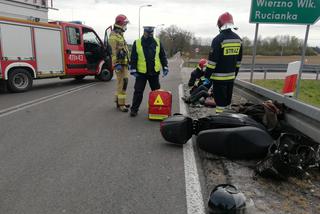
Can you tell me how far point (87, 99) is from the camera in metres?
8.71

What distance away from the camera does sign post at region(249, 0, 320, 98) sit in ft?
20.3

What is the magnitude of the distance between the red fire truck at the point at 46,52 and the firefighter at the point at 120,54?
171 inches

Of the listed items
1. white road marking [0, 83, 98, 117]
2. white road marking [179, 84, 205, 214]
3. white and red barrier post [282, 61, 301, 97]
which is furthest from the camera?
white road marking [0, 83, 98, 117]

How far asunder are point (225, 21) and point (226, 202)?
3.68 meters

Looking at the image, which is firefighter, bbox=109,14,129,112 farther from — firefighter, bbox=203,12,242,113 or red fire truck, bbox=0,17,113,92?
red fire truck, bbox=0,17,113,92

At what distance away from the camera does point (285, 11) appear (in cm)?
656

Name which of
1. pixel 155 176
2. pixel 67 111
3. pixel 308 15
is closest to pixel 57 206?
pixel 155 176

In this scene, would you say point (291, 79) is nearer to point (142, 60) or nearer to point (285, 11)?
point (285, 11)

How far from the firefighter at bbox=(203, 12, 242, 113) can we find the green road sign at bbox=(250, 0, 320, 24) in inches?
76.1

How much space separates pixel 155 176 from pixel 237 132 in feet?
3.90

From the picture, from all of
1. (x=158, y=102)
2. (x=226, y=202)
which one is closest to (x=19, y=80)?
(x=158, y=102)

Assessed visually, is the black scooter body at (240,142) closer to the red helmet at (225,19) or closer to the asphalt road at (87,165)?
the asphalt road at (87,165)

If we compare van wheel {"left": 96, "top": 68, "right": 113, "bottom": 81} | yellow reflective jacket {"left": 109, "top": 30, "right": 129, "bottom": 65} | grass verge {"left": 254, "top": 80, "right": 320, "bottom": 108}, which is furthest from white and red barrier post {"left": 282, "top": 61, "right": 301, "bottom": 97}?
van wheel {"left": 96, "top": 68, "right": 113, "bottom": 81}

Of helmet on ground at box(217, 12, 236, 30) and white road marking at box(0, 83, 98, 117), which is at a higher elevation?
helmet on ground at box(217, 12, 236, 30)
